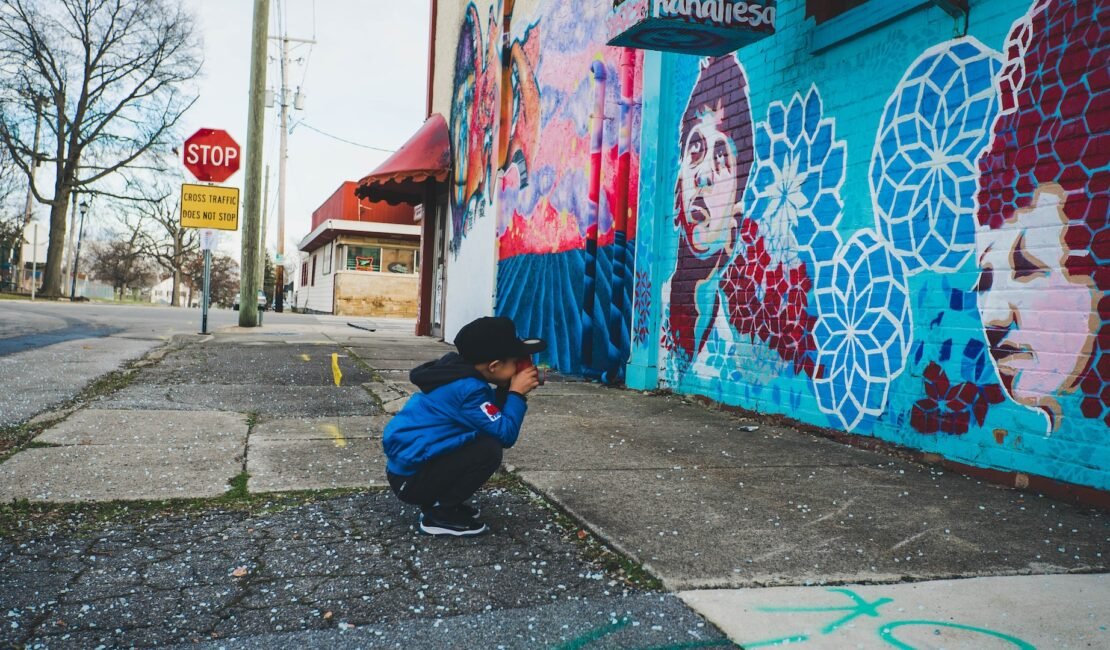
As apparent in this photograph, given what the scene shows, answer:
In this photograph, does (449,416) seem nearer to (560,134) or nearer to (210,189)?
(560,134)

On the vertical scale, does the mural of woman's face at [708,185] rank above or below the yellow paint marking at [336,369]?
above

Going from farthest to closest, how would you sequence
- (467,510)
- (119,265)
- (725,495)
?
1. (119,265)
2. (725,495)
3. (467,510)

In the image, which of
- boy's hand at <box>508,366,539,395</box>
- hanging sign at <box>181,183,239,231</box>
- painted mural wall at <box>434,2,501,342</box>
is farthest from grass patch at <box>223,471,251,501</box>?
hanging sign at <box>181,183,239,231</box>

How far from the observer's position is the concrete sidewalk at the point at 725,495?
2.36 m

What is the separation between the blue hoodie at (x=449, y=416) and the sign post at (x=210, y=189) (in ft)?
32.4

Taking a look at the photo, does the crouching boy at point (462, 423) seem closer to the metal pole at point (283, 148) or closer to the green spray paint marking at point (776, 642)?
the green spray paint marking at point (776, 642)

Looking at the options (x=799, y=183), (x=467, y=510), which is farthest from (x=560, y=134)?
(x=467, y=510)

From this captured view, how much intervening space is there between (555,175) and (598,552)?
22.9 feet

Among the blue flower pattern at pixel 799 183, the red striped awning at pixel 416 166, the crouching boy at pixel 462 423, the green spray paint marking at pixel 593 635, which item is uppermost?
the red striped awning at pixel 416 166

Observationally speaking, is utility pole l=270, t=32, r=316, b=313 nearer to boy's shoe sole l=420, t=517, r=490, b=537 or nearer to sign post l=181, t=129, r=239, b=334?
sign post l=181, t=129, r=239, b=334

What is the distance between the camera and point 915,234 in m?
4.54

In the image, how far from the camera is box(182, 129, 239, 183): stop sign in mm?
11750

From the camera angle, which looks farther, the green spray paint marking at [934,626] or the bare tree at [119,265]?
the bare tree at [119,265]

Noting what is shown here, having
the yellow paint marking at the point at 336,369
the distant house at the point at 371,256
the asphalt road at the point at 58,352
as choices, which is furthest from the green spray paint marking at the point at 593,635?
the distant house at the point at 371,256
